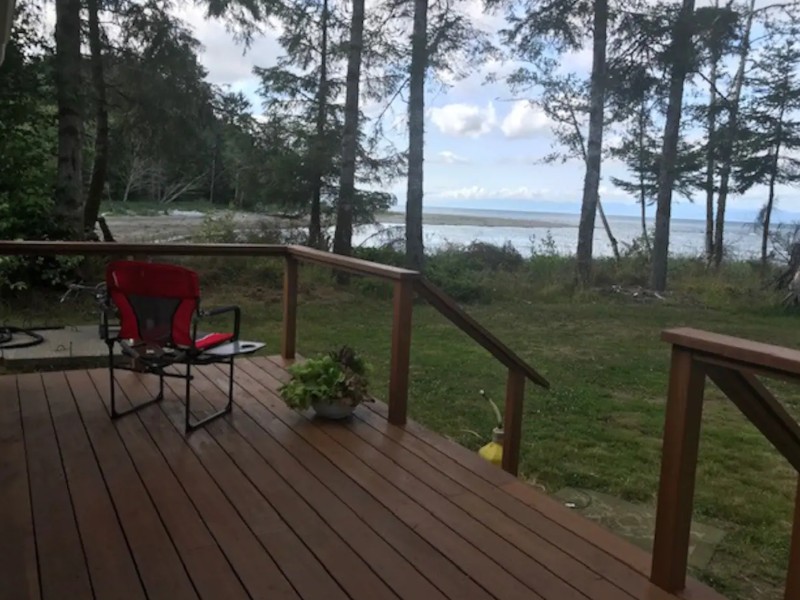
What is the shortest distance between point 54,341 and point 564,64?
11066 millimetres

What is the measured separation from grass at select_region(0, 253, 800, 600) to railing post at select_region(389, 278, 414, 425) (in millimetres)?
916

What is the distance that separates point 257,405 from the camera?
358cm

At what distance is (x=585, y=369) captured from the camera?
6133 mm

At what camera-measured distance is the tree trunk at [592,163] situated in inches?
440

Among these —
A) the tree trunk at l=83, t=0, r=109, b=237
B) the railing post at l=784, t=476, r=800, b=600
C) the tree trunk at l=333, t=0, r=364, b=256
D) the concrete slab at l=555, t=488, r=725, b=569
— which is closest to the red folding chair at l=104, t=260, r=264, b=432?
the concrete slab at l=555, t=488, r=725, b=569

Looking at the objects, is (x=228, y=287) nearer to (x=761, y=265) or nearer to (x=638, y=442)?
(x=638, y=442)

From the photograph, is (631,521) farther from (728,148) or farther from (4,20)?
(728,148)

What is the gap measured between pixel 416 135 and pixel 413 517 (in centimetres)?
851

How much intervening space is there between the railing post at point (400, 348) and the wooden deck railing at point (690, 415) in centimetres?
150

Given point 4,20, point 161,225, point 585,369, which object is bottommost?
point 585,369

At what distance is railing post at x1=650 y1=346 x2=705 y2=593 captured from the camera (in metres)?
1.91

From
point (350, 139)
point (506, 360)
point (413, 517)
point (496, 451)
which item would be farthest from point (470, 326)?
point (350, 139)

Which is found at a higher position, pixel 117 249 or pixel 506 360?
pixel 117 249

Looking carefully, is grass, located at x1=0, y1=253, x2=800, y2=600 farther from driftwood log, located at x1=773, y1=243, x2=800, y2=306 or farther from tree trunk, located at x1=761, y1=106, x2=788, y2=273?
tree trunk, located at x1=761, y1=106, x2=788, y2=273
